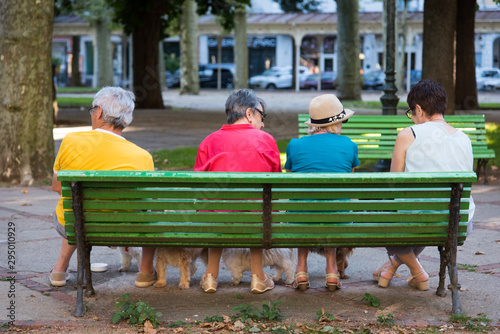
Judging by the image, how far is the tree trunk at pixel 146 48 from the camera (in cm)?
2236

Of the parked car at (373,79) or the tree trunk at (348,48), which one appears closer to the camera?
the tree trunk at (348,48)

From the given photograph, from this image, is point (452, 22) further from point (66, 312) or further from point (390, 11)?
point (66, 312)

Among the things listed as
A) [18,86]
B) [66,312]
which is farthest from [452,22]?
[66,312]

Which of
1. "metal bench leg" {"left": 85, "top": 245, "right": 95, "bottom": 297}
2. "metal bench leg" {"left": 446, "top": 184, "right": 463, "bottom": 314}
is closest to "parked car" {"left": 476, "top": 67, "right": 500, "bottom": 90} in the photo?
"metal bench leg" {"left": 446, "top": 184, "right": 463, "bottom": 314}

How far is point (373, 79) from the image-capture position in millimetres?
48500

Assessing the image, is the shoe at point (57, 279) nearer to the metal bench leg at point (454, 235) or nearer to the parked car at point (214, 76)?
the metal bench leg at point (454, 235)

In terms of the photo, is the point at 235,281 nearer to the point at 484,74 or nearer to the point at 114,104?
the point at 114,104

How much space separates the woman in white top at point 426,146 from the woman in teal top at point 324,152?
1.18 feet

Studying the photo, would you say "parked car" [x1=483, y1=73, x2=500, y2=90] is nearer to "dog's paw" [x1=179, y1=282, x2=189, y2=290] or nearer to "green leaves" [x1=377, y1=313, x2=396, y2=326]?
"dog's paw" [x1=179, y1=282, x2=189, y2=290]

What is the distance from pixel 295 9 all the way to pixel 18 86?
57.6 m

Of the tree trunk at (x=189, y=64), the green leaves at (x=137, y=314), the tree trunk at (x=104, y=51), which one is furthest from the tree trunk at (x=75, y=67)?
the green leaves at (x=137, y=314)

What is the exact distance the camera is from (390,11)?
10914 millimetres

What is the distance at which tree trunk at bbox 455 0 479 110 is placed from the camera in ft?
68.0

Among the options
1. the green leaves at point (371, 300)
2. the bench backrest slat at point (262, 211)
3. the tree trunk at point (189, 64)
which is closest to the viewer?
the bench backrest slat at point (262, 211)
